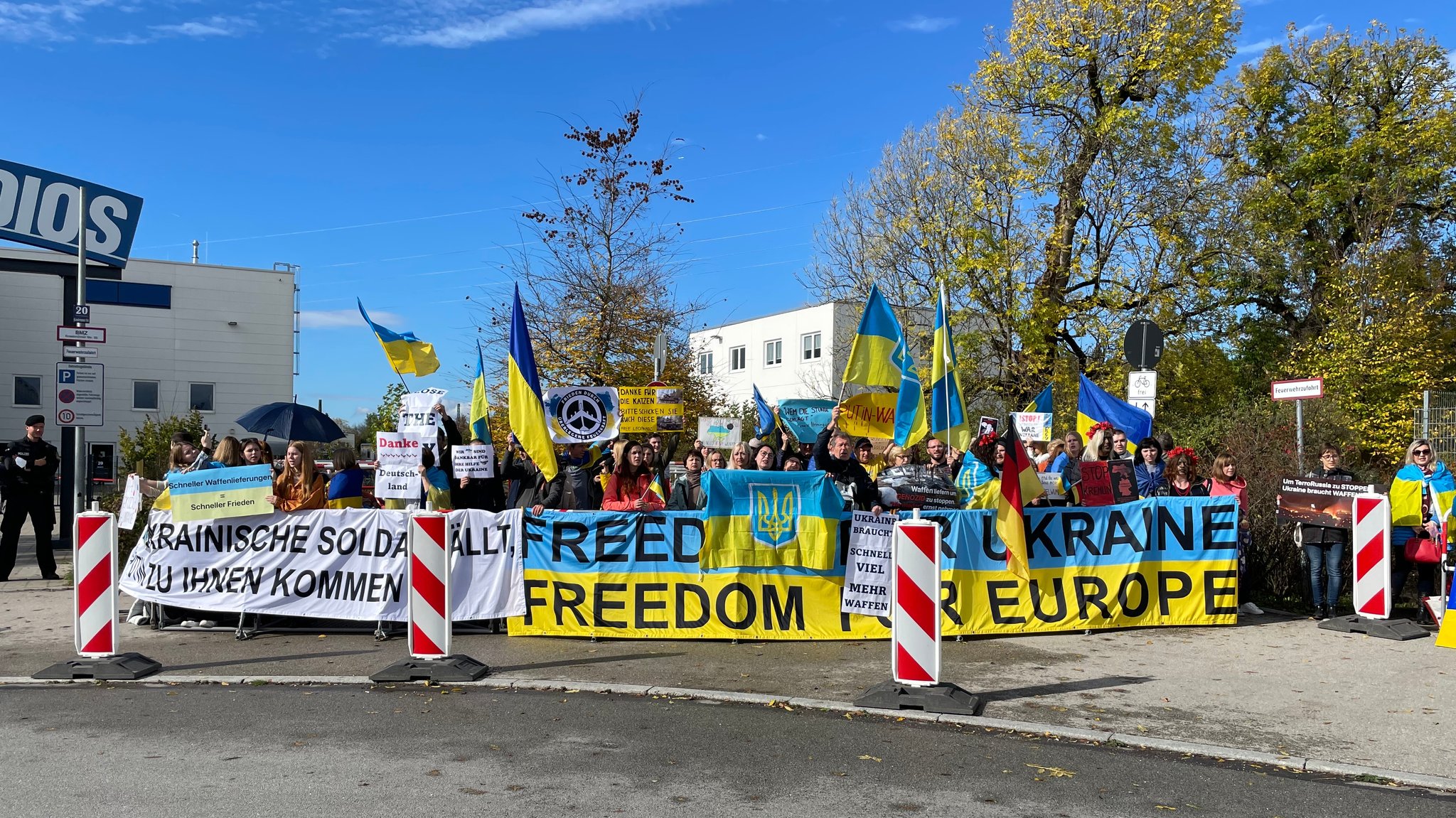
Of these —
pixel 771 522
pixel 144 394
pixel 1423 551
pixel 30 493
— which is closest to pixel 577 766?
pixel 771 522

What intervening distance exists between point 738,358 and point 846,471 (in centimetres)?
4822

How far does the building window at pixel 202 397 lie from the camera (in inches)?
1935

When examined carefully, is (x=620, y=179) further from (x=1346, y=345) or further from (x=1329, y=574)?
(x=1346, y=345)

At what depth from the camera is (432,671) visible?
806 centimetres

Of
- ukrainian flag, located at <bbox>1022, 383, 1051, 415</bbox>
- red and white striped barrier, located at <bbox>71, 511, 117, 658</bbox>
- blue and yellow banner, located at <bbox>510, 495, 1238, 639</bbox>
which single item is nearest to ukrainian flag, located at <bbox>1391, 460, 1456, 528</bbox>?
blue and yellow banner, located at <bbox>510, 495, 1238, 639</bbox>

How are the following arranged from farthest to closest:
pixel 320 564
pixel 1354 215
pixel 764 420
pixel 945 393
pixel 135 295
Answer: pixel 135 295 < pixel 1354 215 < pixel 764 420 < pixel 945 393 < pixel 320 564

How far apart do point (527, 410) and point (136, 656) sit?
372 centimetres

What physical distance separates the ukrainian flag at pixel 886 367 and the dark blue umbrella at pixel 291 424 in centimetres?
983

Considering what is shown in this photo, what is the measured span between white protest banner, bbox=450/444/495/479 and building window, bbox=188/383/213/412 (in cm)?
4325

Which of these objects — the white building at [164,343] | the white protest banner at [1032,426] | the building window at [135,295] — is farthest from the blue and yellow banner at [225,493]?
the building window at [135,295]

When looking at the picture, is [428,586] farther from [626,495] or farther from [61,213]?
[61,213]

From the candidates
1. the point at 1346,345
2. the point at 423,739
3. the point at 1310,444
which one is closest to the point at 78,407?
the point at 423,739

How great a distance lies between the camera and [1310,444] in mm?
20250

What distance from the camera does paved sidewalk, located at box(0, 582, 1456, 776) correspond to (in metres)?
6.86
